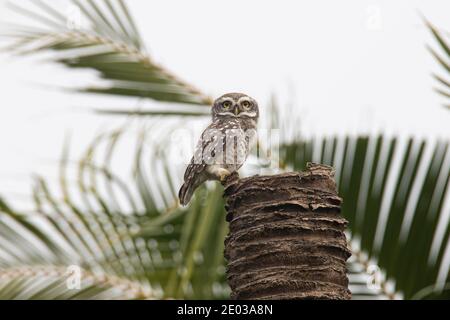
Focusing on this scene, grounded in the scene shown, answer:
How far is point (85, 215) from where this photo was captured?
7996mm

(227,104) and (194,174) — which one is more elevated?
(227,104)

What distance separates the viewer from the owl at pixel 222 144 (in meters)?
8.51

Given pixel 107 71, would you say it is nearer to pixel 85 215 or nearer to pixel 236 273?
pixel 85 215

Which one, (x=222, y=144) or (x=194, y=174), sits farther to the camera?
(x=222, y=144)

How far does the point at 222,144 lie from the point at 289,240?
11.6 ft

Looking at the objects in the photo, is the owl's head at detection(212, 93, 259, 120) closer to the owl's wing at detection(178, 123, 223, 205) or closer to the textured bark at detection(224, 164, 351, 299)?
the owl's wing at detection(178, 123, 223, 205)

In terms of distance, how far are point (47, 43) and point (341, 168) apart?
2.73 meters

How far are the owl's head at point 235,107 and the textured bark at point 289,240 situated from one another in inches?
141

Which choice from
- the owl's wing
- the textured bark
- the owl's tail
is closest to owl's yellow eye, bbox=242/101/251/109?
the owl's wing

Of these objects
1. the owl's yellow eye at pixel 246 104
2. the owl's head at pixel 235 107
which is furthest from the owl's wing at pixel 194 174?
the owl's yellow eye at pixel 246 104

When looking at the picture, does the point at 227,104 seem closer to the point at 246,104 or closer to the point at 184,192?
the point at 246,104

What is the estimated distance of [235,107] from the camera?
9.34m

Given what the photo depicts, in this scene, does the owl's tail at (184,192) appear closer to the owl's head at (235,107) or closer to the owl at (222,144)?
the owl at (222,144)

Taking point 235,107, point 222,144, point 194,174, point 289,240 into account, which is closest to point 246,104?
point 235,107
